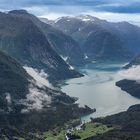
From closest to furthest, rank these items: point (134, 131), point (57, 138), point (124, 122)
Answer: point (134, 131)
point (57, 138)
point (124, 122)

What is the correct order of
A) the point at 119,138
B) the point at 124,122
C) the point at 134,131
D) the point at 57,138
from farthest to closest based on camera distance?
the point at 124,122 < the point at 57,138 < the point at 134,131 < the point at 119,138

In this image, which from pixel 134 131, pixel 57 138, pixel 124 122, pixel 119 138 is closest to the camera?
pixel 119 138

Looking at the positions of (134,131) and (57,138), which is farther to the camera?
(57,138)

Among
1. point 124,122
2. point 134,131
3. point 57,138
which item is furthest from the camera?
point 124,122

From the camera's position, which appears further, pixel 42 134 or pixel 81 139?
pixel 42 134

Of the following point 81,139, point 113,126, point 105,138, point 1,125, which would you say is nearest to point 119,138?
point 105,138

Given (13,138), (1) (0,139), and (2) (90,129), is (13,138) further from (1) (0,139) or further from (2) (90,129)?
(2) (90,129)

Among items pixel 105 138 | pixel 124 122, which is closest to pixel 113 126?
pixel 124 122

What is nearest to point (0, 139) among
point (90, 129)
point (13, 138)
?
point (13, 138)

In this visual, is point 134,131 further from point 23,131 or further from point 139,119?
point 23,131
